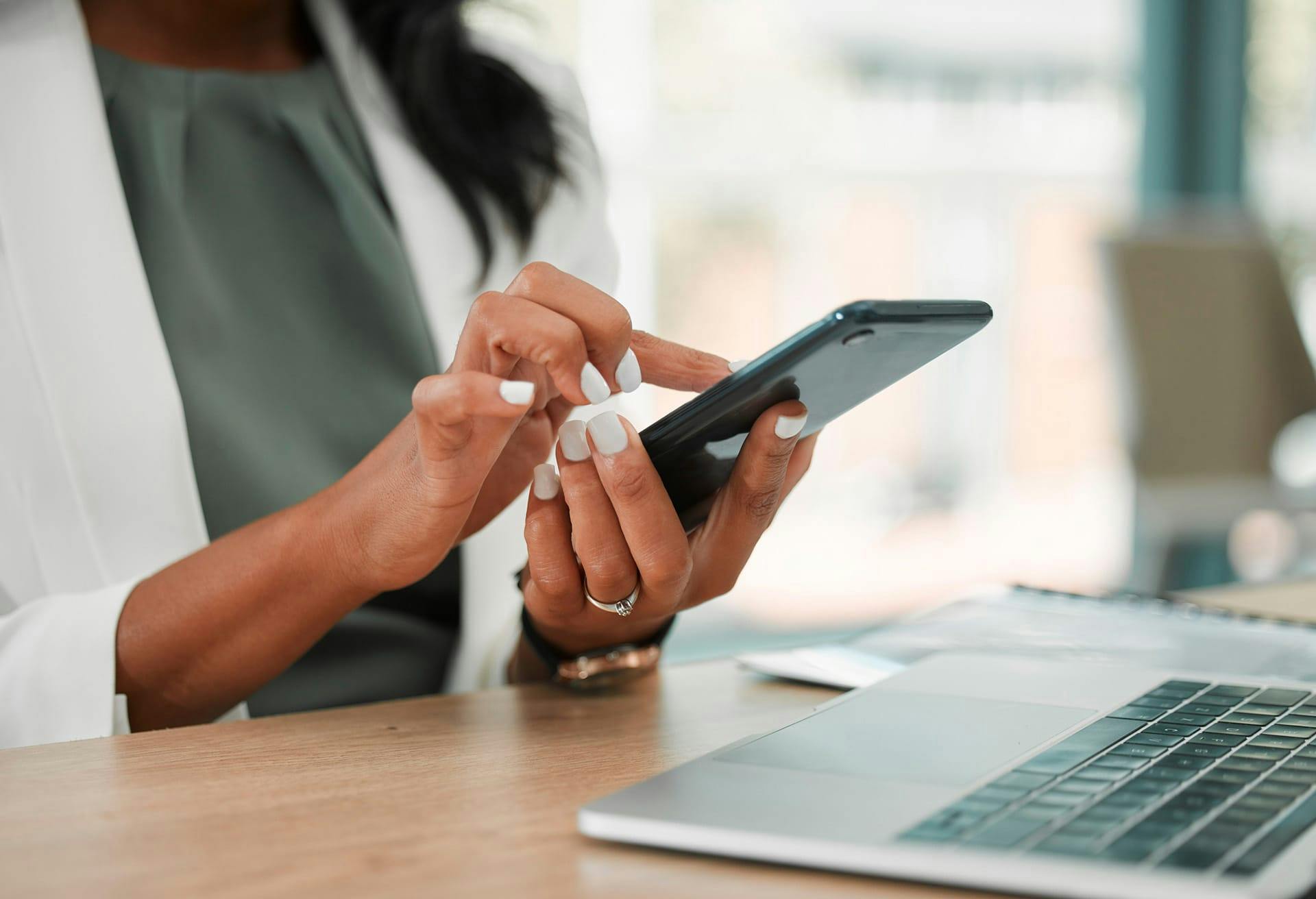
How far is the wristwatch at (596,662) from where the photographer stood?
0.65 metres

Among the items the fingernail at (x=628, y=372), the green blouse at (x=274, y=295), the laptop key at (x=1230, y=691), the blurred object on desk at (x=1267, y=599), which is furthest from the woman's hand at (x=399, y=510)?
the blurred object on desk at (x=1267, y=599)

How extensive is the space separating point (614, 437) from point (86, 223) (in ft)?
1.51

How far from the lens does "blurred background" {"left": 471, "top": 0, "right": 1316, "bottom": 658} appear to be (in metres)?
2.89

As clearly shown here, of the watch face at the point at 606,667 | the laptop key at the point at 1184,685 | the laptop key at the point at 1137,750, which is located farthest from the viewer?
the watch face at the point at 606,667

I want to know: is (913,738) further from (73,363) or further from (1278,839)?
(73,363)

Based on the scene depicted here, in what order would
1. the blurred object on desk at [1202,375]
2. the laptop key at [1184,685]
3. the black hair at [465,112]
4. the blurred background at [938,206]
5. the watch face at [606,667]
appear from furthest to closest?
the blurred background at [938,206] → the blurred object on desk at [1202,375] → the black hair at [465,112] → the watch face at [606,667] → the laptop key at [1184,685]

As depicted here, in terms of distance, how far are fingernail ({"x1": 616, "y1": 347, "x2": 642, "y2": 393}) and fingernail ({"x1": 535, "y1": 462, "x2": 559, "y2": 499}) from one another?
51 millimetres

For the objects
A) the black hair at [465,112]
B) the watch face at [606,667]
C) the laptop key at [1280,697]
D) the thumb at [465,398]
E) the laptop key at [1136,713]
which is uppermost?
the black hair at [465,112]

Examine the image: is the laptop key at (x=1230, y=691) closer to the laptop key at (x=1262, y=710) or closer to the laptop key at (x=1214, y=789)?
the laptop key at (x=1262, y=710)

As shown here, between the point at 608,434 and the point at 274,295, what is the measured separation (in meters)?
0.46

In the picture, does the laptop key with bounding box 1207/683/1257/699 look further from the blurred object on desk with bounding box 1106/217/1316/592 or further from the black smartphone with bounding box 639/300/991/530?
the blurred object on desk with bounding box 1106/217/1316/592

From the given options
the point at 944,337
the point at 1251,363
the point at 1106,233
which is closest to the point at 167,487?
the point at 944,337

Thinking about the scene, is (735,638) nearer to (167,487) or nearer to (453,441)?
(167,487)

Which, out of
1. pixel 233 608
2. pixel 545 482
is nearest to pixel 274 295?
pixel 233 608
